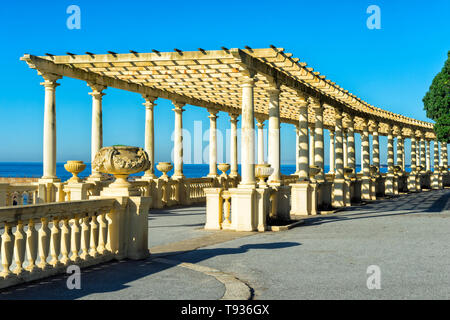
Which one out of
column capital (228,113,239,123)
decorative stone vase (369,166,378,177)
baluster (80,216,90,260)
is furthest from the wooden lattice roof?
decorative stone vase (369,166,378,177)

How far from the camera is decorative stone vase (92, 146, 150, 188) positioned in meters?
9.09

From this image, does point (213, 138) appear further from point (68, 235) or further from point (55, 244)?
point (55, 244)

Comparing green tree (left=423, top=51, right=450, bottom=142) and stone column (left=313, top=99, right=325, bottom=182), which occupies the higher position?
green tree (left=423, top=51, right=450, bottom=142)

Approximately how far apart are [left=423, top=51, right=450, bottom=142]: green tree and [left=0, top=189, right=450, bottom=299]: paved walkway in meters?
17.9

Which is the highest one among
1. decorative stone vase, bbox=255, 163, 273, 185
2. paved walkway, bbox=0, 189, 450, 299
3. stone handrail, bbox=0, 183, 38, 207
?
decorative stone vase, bbox=255, 163, 273, 185

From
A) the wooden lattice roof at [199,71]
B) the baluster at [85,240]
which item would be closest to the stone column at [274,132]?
the wooden lattice roof at [199,71]

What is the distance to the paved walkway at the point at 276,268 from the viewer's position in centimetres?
655

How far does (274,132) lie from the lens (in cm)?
1595

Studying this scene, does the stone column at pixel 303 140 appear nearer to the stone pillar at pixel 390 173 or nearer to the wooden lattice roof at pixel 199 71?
the wooden lattice roof at pixel 199 71

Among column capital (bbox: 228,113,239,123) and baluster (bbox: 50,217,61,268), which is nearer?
baluster (bbox: 50,217,61,268)

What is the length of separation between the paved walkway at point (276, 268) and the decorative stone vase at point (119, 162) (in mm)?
1607

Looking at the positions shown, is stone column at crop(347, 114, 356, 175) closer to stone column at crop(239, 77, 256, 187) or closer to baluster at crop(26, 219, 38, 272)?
stone column at crop(239, 77, 256, 187)
